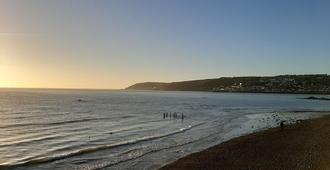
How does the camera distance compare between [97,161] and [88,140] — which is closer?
[97,161]

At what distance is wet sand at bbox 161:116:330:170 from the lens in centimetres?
2392

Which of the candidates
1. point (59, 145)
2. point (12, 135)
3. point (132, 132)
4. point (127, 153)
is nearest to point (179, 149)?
point (127, 153)

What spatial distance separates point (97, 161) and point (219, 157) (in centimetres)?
823

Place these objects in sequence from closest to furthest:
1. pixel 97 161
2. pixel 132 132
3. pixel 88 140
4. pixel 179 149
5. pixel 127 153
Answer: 1. pixel 97 161
2. pixel 127 153
3. pixel 179 149
4. pixel 88 140
5. pixel 132 132

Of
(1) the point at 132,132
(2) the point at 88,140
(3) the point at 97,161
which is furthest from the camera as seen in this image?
(1) the point at 132,132

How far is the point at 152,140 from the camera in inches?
1465

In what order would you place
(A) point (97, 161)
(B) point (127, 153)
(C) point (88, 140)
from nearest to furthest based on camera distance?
(A) point (97, 161) → (B) point (127, 153) → (C) point (88, 140)

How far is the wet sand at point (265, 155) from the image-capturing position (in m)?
23.9

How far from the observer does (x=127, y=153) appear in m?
29.7

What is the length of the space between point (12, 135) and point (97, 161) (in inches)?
653

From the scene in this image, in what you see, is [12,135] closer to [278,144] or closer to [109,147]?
[109,147]

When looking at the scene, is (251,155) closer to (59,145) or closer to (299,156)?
(299,156)

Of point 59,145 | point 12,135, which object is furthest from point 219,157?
point 12,135

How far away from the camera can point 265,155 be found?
27688mm
